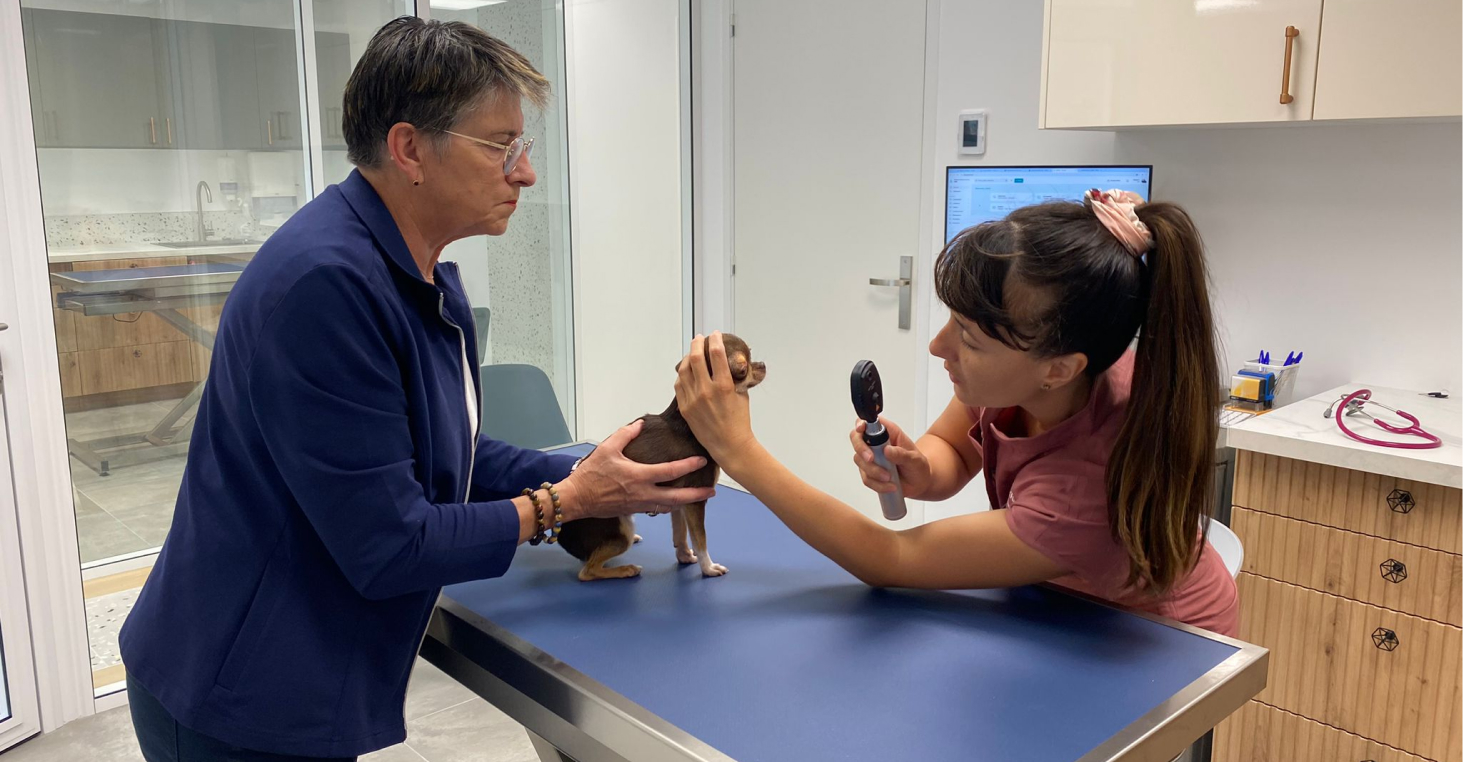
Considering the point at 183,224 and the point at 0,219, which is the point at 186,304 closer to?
the point at 183,224

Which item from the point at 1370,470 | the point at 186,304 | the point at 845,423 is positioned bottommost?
the point at 845,423

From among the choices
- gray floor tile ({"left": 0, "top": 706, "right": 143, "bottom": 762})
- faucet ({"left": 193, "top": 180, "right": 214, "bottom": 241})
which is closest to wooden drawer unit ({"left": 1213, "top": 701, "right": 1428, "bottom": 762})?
gray floor tile ({"left": 0, "top": 706, "right": 143, "bottom": 762})

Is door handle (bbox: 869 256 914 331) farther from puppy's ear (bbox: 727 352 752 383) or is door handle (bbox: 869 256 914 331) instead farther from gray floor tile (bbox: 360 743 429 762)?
puppy's ear (bbox: 727 352 752 383)

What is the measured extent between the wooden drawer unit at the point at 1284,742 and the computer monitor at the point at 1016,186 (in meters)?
1.44

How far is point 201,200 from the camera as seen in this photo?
2.91 meters

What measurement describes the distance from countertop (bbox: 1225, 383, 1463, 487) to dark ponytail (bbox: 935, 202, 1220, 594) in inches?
43.9

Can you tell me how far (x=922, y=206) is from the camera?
3.62m

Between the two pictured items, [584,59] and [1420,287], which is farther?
[584,59]

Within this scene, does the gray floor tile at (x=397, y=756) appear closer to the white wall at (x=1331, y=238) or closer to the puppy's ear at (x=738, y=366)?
the puppy's ear at (x=738, y=366)

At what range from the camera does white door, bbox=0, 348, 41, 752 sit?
8.41 ft

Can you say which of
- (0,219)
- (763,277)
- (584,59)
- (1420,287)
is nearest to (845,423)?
(763,277)

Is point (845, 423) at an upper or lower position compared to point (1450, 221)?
lower

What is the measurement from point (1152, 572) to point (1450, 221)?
191 centimetres

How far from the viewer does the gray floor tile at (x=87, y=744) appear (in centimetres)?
261
